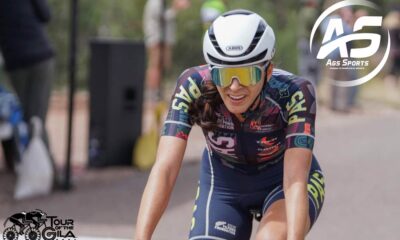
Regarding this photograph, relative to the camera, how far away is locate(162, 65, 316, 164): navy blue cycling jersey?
4320mm

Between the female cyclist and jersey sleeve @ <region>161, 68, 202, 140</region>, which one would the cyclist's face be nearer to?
the female cyclist

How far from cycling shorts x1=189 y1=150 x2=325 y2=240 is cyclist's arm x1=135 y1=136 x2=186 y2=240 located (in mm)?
394

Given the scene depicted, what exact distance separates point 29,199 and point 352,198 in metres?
3.08

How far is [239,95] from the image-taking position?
4.18 metres

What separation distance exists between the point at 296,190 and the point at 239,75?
1.82 ft

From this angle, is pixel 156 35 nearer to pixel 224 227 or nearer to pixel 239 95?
pixel 224 227

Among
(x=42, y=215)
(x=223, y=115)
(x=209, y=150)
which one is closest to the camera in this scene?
(x=223, y=115)

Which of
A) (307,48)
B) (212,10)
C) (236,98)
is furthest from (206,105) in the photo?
(307,48)

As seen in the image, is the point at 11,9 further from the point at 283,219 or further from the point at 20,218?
the point at 283,219

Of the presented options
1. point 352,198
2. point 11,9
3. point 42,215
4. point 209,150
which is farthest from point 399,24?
point 209,150

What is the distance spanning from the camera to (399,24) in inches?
719

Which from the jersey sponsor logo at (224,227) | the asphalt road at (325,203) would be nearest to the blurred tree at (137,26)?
the asphalt road at (325,203)

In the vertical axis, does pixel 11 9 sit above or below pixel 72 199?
above

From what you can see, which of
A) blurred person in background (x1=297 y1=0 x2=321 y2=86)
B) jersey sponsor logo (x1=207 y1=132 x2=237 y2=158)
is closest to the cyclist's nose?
jersey sponsor logo (x1=207 y1=132 x2=237 y2=158)
